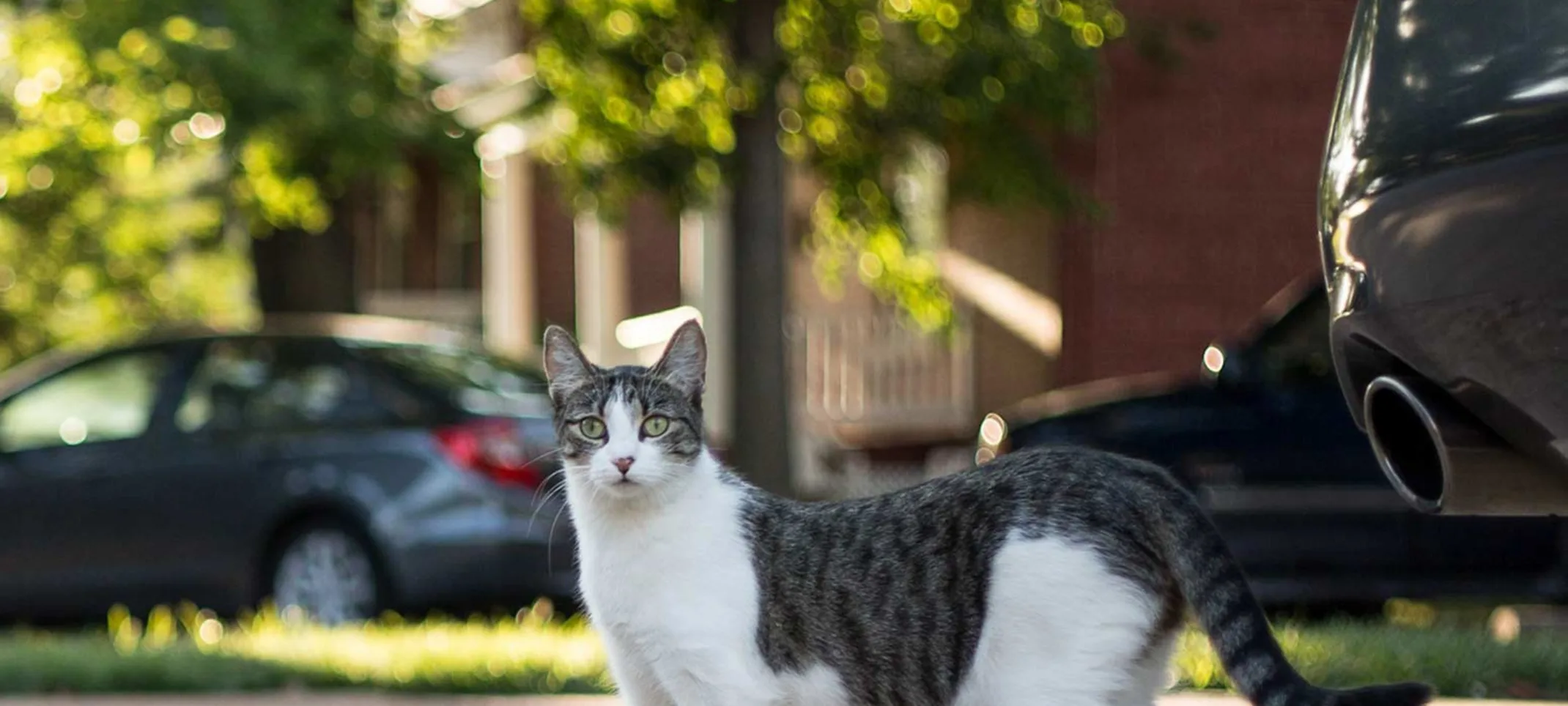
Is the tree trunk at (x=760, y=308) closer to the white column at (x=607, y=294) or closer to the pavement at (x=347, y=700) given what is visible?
the pavement at (x=347, y=700)

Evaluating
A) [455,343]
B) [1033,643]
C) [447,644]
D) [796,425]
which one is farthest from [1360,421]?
[796,425]

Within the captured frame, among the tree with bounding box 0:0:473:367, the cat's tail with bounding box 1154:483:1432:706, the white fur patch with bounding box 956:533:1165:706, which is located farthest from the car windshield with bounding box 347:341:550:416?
the cat's tail with bounding box 1154:483:1432:706

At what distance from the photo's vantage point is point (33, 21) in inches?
504

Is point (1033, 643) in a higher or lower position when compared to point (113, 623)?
higher

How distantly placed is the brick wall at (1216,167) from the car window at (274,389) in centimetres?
555

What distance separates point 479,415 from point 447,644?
2.10 m

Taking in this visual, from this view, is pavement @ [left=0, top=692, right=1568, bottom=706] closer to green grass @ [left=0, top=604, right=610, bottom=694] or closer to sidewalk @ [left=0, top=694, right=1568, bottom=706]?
sidewalk @ [left=0, top=694, right=1568, bottom=706]

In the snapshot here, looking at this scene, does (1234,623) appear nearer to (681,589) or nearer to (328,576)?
(681,589)

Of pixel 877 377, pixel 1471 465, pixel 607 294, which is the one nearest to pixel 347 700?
pixel 1471 465

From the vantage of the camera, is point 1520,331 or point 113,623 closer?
point 1520,331

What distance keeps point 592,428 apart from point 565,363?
270mm

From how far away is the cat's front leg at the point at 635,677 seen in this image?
5.00m

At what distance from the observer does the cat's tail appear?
13.3 feet

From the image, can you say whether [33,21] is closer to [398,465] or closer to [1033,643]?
[398,465]
